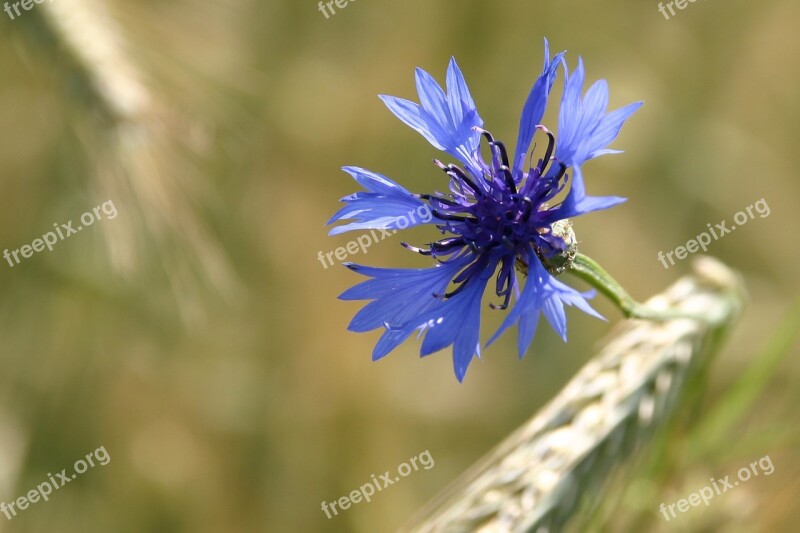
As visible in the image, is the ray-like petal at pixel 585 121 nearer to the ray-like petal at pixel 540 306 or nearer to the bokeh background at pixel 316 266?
the ray-like petal at pixel 540 306

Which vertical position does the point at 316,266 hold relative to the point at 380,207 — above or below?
above

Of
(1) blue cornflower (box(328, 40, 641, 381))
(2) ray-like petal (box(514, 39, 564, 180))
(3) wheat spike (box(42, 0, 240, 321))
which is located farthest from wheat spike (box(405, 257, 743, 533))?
(3) wheat spike (box(42, 0, 240, 321))

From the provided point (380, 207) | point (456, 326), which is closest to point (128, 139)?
point (380, 207)

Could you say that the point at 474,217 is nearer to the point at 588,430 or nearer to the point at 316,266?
the point at 588,430

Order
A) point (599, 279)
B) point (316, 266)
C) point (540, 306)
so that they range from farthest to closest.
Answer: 1. point (316, 266)
2. point (599, 279)
3. point (540, 306)

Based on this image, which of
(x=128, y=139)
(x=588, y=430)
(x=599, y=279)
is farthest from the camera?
(x=128, y=139)

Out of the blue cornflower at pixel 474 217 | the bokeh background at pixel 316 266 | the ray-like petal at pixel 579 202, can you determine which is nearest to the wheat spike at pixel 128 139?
the bokeh background at pixel 316 266
